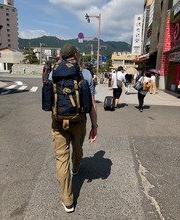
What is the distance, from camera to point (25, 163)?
5.51 m

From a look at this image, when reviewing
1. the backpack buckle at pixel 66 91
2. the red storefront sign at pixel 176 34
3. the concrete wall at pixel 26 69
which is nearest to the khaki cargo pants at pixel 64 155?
the backpack buckle at pixel 66 91

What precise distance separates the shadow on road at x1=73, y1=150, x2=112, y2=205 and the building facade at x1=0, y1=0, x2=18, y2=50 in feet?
423

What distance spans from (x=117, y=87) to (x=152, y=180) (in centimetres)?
810

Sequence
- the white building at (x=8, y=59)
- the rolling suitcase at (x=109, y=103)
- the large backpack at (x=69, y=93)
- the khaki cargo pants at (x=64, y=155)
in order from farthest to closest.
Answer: the white building at (x=8, y=59) < the rolling suitcase at (x=109, y=103) < the khaki cargo pants at (x=64, y=155) < the large backpack at (x=69, y=93)

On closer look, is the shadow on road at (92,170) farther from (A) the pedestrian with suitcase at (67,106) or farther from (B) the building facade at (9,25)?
(B) the building facade at (9,25)

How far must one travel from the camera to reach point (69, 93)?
355 cm

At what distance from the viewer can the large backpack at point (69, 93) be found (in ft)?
11.5

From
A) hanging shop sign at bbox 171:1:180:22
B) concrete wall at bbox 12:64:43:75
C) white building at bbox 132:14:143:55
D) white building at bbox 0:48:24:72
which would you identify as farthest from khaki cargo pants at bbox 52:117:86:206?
white building at bbox 0:48:24:72

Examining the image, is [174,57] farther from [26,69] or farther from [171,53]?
[26,69]

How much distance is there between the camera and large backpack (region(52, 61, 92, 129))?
3512 millimetres

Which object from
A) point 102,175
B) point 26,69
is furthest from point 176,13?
point 26,69

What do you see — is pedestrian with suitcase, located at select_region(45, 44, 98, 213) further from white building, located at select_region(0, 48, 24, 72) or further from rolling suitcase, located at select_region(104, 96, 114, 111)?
white building, located at select_region(0, 48, 24, 72)

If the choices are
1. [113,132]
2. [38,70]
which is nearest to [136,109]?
[113,132]

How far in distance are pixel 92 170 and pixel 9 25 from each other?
135847 mm
